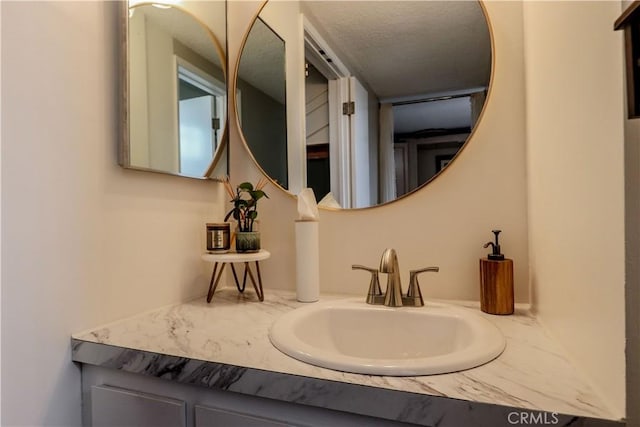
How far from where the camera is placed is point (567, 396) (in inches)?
19.1

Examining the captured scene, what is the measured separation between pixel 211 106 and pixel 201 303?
0.61m

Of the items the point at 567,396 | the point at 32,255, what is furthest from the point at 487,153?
A: the point at 32,255

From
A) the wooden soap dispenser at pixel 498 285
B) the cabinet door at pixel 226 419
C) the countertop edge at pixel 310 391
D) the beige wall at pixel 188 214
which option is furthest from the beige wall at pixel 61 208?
the wooden soap dispenser at pixel 498 285

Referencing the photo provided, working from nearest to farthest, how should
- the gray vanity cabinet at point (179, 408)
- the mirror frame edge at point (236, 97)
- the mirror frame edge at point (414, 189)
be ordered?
the gray vanity cabinet at point (179, 408)
the mirror frame edge at point (414, 189)
the mirror frame edge at point (236, 97)

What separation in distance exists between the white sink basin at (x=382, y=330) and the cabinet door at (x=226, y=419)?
12 centimetres

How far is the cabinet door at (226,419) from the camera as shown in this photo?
1.98 ft

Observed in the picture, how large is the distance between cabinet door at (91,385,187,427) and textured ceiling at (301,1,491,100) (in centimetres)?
92

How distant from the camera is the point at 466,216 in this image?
98 centimetres

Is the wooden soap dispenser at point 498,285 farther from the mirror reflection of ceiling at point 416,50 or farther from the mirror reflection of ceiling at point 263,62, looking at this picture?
the mirror reflection of ceiling at point 263,62

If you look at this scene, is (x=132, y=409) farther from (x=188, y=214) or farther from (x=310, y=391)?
(x=188, y=214)

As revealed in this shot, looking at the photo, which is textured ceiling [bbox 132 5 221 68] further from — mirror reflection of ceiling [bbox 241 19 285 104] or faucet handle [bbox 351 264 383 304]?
faucet handle [bbox 351 264 383 304]

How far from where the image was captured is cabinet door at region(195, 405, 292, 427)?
0.60m

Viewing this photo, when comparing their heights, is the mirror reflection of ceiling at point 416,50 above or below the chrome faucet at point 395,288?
above

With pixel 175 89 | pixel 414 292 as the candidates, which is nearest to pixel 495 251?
pixel 414 292
